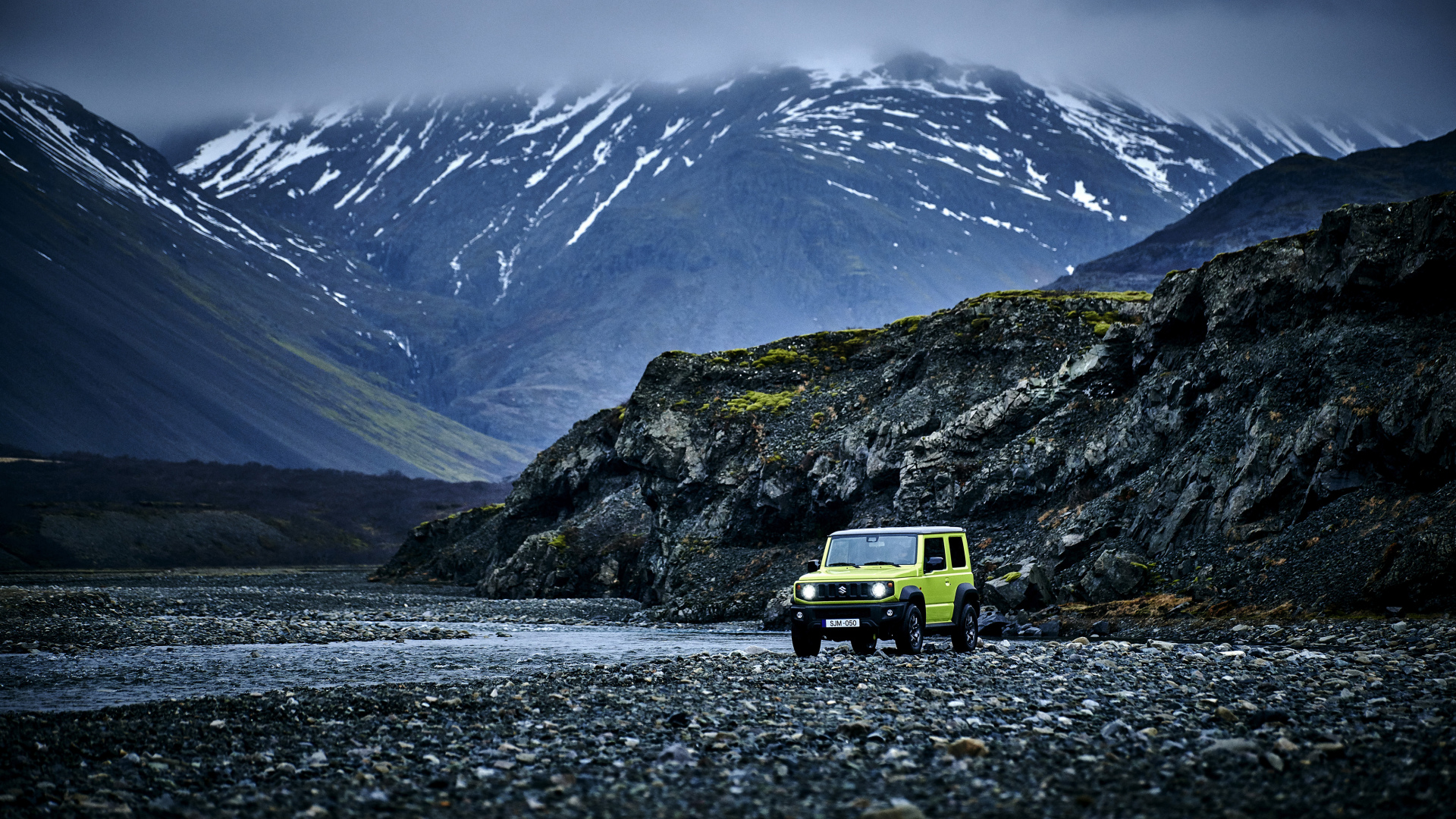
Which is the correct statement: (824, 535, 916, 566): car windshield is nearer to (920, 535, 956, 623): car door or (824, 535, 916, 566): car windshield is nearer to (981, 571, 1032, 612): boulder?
(920, 535, 956, 623): car door

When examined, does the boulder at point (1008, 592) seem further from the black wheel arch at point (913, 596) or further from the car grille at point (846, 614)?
the car grille at point (846, 614)

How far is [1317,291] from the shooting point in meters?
43.0

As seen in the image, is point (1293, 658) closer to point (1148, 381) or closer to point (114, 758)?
point (114, 758)

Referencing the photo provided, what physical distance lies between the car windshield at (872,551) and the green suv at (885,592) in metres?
0.02

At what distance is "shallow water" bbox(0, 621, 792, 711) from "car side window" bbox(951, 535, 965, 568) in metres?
6.30

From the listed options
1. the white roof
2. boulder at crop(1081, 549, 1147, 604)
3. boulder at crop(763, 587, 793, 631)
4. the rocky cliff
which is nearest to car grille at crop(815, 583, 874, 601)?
the white roof

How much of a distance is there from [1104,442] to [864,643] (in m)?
26.6

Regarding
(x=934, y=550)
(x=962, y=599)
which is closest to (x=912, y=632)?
(x=934, y=550)

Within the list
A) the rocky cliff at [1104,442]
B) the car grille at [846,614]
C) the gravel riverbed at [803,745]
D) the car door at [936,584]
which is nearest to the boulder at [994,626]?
the rocky cliff at [1104,442]

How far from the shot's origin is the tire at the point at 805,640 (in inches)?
1009

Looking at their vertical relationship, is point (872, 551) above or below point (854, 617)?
above

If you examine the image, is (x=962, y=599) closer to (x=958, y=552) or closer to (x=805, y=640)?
(x=958, y=552)

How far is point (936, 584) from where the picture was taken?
86.4ft

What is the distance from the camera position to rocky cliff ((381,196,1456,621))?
35031mm
